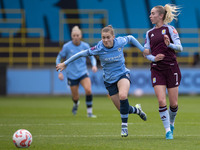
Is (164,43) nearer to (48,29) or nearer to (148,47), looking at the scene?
(148,47)

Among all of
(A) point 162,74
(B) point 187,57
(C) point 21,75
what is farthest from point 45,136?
(B) point 187,57

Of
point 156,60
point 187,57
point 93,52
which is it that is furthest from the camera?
point 187,57

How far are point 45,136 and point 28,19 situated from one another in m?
22.0

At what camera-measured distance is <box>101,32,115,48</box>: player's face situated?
9.56m

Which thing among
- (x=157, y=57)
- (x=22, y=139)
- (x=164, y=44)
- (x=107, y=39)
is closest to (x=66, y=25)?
(x=107, y=39)

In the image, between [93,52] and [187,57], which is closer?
[93,52]

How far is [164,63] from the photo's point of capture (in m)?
9.10

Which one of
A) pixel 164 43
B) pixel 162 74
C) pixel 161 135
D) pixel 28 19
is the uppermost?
pixel 28 19

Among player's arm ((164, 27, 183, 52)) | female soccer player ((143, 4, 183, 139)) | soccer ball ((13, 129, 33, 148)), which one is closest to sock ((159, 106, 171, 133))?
female soccer player ((143, 4, 183, 139))

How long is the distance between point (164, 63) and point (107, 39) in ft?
4.00

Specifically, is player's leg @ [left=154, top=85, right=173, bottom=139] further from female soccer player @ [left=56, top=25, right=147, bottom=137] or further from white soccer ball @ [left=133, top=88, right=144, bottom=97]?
white soccer ball @ [left=133, top=88, right=144, bottom=97]

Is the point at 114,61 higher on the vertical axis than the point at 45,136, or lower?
higher

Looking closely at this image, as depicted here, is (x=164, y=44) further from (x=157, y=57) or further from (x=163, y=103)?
(x=163, y=103)

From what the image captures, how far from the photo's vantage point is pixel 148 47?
30.8ft
